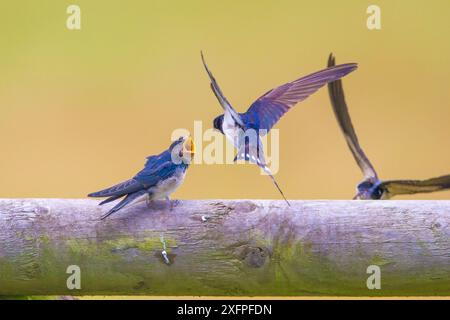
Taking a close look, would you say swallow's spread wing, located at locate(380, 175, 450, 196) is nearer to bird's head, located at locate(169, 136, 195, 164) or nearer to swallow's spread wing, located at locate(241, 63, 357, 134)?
swallow's spread wing, located at locate(241, 63, 357, 134)

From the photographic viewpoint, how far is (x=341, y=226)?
4.02 ft

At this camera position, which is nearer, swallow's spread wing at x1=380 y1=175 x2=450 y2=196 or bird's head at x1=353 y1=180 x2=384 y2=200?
swallow's spread wing at x1=380 y1=175 x2=450 y2=196

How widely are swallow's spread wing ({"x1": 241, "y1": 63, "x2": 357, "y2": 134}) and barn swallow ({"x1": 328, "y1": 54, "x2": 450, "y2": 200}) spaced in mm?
243

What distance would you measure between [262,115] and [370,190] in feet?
0.92

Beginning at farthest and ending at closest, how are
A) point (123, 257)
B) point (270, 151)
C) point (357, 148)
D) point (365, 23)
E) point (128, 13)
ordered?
point (128, 13) → point (365, 23) → point (270, 151) → point (357, 148) → point (123, 257)

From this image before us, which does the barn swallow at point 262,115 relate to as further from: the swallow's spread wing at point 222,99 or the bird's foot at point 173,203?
the bird's foot at point 173,203

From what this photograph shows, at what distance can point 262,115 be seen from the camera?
1.68m

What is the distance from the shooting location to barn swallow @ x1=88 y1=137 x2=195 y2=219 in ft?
4.16

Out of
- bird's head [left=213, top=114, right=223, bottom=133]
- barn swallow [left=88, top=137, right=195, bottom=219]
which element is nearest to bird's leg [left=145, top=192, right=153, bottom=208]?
barn swallow [left=88, top=137, right=195, bottom=219]

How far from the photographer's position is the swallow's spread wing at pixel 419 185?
1589mm
